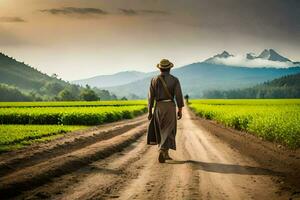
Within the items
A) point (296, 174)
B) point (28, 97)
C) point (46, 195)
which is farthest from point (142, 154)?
point (28, 97)

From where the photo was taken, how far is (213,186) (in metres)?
8.97

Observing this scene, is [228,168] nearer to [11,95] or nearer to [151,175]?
[151,175]

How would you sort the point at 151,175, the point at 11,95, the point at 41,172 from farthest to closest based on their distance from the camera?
1. the point at 11,95
2. the point at 151,175
3. the point at 41,172

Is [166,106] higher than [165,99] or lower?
lower

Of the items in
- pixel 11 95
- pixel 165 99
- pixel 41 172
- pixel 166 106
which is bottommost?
pixel 41 172

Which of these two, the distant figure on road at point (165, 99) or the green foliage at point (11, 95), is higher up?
the green foliage at point (11, 95)

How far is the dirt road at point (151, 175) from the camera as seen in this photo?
8.27 m

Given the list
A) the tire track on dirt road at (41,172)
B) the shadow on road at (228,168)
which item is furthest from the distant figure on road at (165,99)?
the tire track on dirt road at (41,172)

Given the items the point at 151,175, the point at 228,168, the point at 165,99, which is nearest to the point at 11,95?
the point at 165,99

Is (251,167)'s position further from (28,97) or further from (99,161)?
(28,97)

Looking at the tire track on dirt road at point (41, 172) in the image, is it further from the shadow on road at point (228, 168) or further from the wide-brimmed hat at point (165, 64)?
the wide-brimmed hat at point (165, 64)

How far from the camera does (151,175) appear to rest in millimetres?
10203

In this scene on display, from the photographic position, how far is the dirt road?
8.27m

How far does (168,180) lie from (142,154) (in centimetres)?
492
